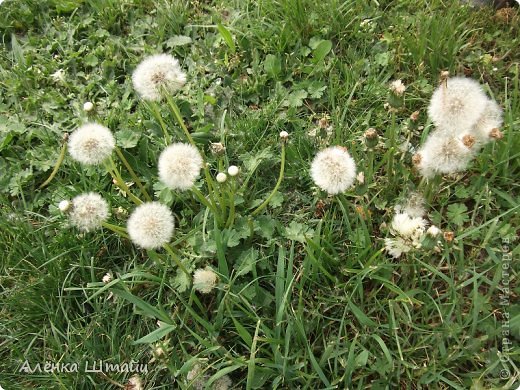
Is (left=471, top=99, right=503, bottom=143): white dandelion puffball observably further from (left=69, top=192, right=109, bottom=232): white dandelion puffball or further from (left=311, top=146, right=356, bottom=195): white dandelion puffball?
(left=69, top=192, right=109, bottom=232): white dandelion puffball

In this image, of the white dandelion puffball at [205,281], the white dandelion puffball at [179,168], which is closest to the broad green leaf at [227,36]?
the white dandelion puffball at [179,168]

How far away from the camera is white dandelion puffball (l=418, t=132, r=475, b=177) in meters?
1.92

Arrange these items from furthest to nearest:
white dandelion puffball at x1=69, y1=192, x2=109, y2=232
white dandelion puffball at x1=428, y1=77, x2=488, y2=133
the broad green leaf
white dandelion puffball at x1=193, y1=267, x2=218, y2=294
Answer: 1. the broad green leaf
2. white dandelion puffball at x1=193, y1=267, x2=218, y2=294
3. white dandelion puffball at x1=69, y1=192, x2=109, y2=232
4. white dandelion puffball at x1=428, y1=77, x2=488, y2=133

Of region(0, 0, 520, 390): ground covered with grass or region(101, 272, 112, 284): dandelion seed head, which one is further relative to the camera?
region(101, 272, 112, 284): dandelion seed head

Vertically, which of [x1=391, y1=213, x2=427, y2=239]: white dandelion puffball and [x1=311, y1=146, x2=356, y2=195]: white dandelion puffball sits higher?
[x1=311, y1=146, x2=356, y2=195]: white dandelion puffball

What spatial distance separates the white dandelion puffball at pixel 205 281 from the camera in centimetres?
208

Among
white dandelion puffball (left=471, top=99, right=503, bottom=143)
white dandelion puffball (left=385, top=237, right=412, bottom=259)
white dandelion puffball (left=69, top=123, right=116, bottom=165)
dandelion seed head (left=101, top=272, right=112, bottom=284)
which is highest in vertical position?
white dandelion puffball (left=471, top=99, right=503, bottom=143)

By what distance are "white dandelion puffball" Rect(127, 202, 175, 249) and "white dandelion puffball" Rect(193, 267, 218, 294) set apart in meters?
0.24

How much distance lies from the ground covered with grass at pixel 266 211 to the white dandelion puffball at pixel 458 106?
198 millimetres

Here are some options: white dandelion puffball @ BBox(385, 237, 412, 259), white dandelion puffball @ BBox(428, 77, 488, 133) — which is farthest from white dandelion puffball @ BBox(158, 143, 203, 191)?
white dandelion puffball @ BBox(428, 77, 488, 133)

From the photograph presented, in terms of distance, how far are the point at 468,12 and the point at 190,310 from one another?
216cm

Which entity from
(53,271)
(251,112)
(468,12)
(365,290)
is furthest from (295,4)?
(53,271)

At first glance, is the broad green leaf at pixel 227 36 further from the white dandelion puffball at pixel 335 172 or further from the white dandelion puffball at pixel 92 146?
the white dandelion puffball at pixel 335 172

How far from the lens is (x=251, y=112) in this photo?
269 centimetres
